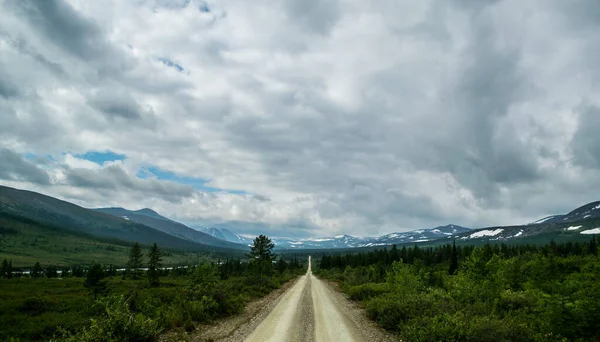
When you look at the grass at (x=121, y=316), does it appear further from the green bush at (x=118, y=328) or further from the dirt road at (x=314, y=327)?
the dirt road at (x=314, y=327)

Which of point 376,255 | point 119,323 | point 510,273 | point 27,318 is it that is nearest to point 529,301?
point 510,273

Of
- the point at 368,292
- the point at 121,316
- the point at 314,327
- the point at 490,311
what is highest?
the point at 121,316

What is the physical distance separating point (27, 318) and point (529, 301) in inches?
1374

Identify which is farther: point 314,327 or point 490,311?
point 314,327

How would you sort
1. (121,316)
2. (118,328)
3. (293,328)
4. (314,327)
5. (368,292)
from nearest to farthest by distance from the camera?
(118,328)
(121,316)
(293,328)
(314,327)
(368,292)

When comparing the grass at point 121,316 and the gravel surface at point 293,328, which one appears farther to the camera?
the gravel surface at point 293,328

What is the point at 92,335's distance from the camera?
1311 cm

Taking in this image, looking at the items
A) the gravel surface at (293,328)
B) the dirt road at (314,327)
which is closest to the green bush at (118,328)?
the gravel surface at (293,328)

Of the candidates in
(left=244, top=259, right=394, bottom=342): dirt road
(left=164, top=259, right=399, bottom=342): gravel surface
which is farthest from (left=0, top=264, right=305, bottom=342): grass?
(left=244, top=259, right=394, bottom=342): dirt road

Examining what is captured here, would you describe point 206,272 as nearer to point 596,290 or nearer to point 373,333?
point 373,333

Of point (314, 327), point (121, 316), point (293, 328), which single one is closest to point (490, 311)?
point (314, 327)

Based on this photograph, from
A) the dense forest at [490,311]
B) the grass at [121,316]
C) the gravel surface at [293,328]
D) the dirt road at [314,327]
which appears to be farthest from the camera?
the dirt road at [314,327]

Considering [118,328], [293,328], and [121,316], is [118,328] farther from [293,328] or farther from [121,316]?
[293,328]

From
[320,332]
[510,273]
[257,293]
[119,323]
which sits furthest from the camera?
[510,273]
